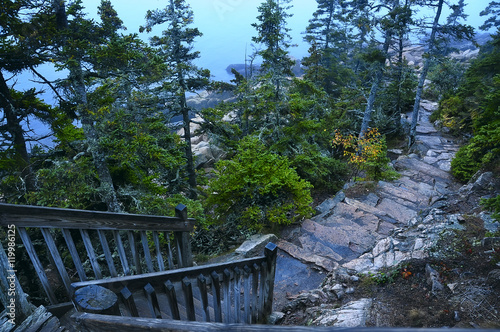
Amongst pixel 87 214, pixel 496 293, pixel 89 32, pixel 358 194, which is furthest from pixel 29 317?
pixel 358 194

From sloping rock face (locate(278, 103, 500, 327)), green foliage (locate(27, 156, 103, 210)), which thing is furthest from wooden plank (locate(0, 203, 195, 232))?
green foliage (locate(27, 156, 103, 210))

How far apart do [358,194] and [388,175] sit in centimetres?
234

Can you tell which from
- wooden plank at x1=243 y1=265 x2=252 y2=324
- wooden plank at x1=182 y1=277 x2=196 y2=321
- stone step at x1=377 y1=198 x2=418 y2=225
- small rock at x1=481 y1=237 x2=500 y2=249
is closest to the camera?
A: wooden plank at x1=182 y1=277 x2=196 y2=321

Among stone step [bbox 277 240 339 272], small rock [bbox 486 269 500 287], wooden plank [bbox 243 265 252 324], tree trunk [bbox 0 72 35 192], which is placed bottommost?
stone step [bbox 277 240 339 272]

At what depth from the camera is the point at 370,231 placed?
7.95 m

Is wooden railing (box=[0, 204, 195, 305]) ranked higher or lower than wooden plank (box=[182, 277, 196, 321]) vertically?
higher

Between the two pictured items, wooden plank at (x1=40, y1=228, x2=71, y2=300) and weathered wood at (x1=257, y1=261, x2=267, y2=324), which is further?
weathered wood at (x1=257, y1=261, x2=267, y2=324)

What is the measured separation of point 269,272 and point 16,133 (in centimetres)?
674

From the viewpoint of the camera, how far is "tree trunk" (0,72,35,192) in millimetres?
6266

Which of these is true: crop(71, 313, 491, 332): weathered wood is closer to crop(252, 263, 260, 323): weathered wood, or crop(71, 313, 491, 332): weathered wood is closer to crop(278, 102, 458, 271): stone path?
crop(252, 263, 260, 323): weathered wood

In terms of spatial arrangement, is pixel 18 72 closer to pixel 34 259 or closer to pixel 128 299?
pixel 34 259

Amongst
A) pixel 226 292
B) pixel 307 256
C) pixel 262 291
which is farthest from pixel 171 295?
pixel 307 256

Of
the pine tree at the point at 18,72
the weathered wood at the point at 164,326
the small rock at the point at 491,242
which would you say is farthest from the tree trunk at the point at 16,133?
the small rock at the point at 491,242

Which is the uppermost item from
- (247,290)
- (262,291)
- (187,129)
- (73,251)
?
(187,129)
